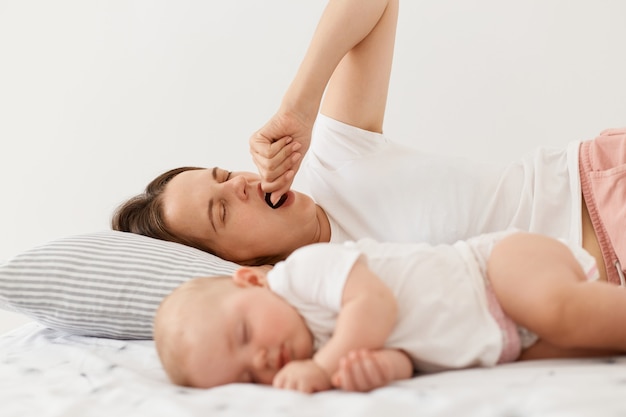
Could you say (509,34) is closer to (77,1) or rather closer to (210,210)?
(210,210)

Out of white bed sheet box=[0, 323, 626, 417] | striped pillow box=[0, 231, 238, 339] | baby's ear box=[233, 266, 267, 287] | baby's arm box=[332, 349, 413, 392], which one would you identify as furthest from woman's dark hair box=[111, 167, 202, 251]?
baby's arm box=[332, 349, 413, 392]

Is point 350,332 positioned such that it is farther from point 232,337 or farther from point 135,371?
point 135,371

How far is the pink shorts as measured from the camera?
1.36 metres

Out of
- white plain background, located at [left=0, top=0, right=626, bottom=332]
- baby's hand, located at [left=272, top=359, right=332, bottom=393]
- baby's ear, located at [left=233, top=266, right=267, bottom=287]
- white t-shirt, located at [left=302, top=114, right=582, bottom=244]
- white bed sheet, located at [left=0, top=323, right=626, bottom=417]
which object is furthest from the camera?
white plain background, located at [left=0, top=0, right=626, bottom=332]

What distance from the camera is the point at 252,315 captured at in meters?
0.94

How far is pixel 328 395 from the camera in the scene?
2.81 feet

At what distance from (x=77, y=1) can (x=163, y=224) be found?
1.28m

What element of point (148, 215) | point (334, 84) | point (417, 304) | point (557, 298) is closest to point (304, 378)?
point (417, 304)

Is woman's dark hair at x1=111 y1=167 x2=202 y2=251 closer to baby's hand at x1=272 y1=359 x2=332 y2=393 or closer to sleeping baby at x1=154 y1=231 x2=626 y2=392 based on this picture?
sleeping baby at x1=154 y1=231 x2=626 y2=392

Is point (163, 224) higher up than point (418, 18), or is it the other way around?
point (418, 18)

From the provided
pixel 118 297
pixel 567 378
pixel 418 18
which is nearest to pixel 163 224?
pixel 118 297

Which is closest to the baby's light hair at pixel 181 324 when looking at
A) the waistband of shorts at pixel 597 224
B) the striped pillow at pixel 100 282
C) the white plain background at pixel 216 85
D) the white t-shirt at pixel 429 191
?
the striped pillow at pixel 100 282

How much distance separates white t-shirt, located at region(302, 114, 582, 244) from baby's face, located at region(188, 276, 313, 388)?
24.8 inches

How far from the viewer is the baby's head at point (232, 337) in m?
0.94
